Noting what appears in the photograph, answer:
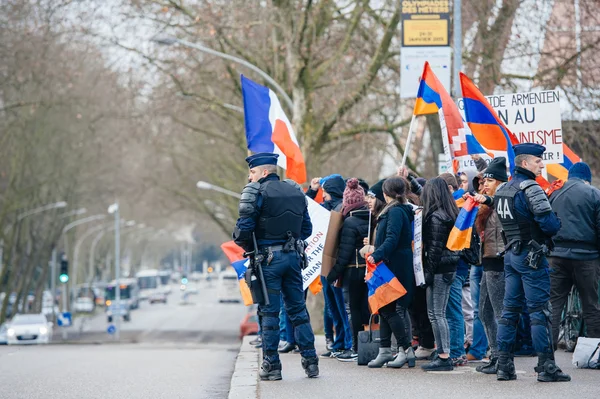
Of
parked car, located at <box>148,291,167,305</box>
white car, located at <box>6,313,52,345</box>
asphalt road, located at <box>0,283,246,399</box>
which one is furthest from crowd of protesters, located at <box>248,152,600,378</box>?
parked car, located at <box>148,291,167,305</box>

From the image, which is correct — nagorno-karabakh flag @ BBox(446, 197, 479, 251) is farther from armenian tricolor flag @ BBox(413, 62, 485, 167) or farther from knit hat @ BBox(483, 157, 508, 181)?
armenian tricolor flag @ BBox(413, 62, 485, 167)

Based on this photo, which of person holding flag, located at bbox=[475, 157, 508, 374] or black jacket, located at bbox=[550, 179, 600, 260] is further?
black jacket, located at bbox=[550, 179, 600, 260]

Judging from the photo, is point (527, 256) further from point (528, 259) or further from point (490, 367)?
point (490, 367)

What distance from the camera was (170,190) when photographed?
50062 millimetres

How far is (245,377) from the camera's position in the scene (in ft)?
35.2

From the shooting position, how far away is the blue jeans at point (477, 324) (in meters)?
11.5

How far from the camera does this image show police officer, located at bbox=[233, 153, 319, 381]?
9977 millimetres

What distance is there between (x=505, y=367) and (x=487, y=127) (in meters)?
2.77

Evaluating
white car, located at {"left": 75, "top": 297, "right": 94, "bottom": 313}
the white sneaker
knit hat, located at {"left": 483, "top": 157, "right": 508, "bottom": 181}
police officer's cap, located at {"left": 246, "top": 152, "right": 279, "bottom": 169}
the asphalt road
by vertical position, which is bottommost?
white car, located at {"left": 75, "top": 297, "right": 94, "bottom": 313}

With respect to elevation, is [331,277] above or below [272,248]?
below

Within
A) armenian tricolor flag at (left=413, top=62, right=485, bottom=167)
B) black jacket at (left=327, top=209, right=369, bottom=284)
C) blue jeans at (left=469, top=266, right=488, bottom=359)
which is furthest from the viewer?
black jacket at (left=327, top=209, right=369, bottom=284)

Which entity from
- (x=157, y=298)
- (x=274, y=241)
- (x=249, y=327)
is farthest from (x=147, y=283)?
(x=274, y=241)

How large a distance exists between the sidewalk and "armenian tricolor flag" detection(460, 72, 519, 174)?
2.11 m

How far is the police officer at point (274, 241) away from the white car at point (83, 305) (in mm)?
76964
